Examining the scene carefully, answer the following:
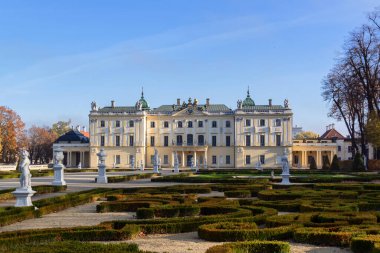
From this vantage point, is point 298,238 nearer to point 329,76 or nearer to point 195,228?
point 195,228

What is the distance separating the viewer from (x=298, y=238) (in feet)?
27.0

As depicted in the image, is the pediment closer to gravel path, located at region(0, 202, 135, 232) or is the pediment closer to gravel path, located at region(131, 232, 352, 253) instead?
gravel path, located at region(0, 202, 135, 232)

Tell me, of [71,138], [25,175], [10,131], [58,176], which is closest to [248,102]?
[71,138]

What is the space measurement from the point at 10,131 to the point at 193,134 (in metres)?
25.0

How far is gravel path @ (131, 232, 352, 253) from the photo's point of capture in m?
7.78

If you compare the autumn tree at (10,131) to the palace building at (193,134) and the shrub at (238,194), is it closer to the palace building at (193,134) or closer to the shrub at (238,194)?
the palace building at (193,134)

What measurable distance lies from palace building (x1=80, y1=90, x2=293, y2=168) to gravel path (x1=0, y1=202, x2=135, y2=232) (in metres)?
58.4

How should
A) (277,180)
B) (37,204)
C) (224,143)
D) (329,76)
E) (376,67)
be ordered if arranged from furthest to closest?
(224,143) → (329,76) → (376,67) → (277,180) → (37,204)

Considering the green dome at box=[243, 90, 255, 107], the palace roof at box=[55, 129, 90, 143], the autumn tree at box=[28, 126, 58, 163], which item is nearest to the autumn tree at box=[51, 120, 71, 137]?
the autumn tree at box=[28, 126, 58, 163]

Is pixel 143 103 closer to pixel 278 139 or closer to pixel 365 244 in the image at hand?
pixel 278 139

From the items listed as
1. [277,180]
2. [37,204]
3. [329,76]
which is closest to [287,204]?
[37,204]

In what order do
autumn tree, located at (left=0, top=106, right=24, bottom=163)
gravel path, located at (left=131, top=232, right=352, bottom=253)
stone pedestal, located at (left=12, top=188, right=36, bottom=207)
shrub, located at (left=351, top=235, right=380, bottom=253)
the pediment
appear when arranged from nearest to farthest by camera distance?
shrub, located at (left=351, top=235, right=380, bottom=253), gravel path, located at (left=131, top=232, right=352, bottom=253), stone pedestal, located at (left=12, top=188, right=36, bottom=207), autumn tree, located at (left=0, top=106, right=24, bottom=163), the pediment

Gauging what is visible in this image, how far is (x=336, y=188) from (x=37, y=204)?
12155 mm

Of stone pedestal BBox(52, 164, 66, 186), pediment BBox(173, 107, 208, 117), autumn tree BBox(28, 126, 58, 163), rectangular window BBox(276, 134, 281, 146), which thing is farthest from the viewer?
autumn tree BBox(28, 126, 58, 163)
